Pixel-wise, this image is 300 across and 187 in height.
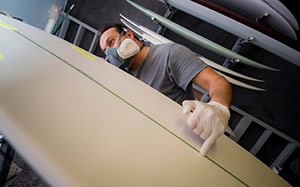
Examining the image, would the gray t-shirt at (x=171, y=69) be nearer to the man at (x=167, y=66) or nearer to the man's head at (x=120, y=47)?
the man at (x=167, y=66)

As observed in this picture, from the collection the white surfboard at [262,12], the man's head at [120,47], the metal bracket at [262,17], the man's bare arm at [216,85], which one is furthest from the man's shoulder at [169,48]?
the metal bracket at [262,17]

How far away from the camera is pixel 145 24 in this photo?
2076mm

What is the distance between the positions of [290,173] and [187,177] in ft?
5.29

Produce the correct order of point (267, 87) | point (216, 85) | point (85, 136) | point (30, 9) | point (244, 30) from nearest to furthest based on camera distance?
point (85, 136) < point (216, 85) < point (244, 30) < point (267, 87) < point (30, 9)

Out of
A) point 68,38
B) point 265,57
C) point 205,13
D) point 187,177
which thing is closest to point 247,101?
point 265,57

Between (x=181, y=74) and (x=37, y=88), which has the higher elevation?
(x=181, y=74)

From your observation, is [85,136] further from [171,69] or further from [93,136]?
[171,69]

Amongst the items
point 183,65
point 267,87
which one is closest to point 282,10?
point 267,87

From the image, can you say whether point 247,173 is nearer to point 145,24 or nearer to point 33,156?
point 33,156

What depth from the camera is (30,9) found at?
6.57 feet

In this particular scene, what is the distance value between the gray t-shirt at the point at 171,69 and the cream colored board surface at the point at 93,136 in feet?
1.99

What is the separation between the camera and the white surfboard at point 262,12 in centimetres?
124

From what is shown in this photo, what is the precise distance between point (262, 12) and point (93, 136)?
1.62 metres

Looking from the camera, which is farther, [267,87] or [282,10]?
[267,87]
